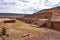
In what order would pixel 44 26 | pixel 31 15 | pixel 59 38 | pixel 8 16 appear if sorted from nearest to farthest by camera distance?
pixel 59 38 < pixel 44 26 < pixel 31 15 < pixel 8 16

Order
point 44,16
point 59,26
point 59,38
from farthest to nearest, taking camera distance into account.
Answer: point 44,16 < point 59,26 < point 59,38

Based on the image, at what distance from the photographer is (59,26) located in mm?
8656

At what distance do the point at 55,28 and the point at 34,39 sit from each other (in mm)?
3178

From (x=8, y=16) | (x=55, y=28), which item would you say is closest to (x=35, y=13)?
(x=8, y=16)

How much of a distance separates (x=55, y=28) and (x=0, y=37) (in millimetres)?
4154

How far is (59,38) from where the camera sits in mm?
6621

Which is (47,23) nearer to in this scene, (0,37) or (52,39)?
(52,39)

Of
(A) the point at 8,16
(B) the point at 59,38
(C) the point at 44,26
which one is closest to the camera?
(B) the point at 59,38

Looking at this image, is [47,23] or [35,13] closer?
[47,23]

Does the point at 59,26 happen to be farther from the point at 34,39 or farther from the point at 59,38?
the point at 34,39

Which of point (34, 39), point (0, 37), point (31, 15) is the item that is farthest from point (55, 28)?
A: point (31, 15)

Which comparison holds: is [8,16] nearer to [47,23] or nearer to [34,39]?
[47,23]

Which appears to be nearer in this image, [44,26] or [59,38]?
[59,38]

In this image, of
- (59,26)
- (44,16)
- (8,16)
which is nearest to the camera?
(59,26)
